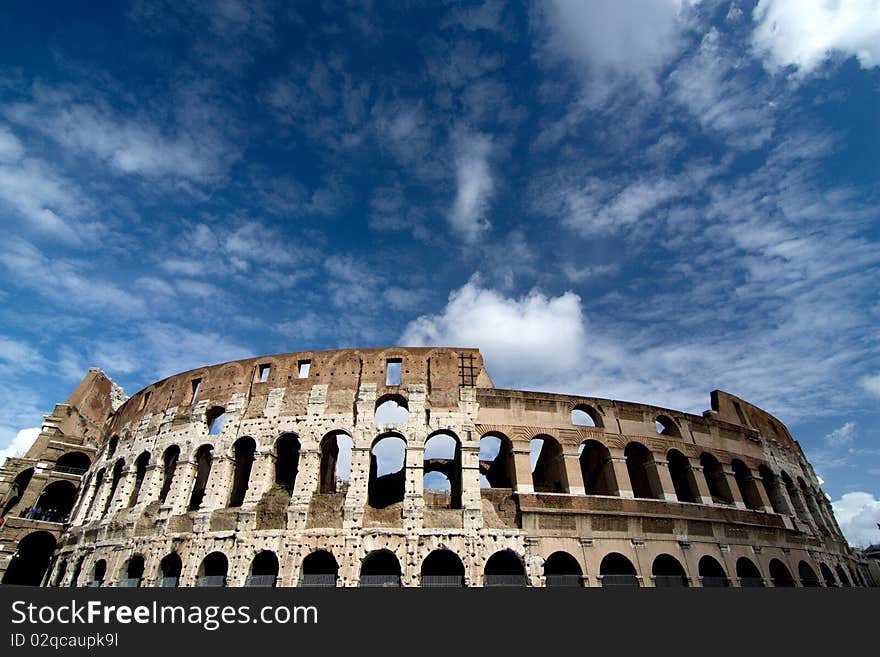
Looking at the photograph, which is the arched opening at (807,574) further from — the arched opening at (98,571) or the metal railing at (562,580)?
the arched opening at (98,571)

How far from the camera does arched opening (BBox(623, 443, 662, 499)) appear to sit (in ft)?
58.0

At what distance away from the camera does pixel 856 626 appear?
30.3 feet

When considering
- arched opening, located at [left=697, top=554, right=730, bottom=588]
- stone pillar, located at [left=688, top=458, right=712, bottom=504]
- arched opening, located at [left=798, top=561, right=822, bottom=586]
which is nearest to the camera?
arched opening, located at [left=697, top=554, right=730, bottom=588]

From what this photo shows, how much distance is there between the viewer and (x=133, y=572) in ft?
55.5

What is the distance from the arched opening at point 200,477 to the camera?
18.5m

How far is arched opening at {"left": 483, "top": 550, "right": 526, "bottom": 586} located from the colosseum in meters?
0.07

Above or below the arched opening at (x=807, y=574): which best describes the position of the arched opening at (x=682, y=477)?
above

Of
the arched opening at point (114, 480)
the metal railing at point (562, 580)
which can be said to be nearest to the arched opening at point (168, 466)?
the arched opening at point (114, 480)

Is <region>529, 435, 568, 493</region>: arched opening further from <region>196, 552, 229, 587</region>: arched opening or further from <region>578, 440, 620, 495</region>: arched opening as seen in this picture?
<region>196, 552, 229, 587</region>: arched opening

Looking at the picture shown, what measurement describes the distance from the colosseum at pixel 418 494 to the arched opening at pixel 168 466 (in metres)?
0.19

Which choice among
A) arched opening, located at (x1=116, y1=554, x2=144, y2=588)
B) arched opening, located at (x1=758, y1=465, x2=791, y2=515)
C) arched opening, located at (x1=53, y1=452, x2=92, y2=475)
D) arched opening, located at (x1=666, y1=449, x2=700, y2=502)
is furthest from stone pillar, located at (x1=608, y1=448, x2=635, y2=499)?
arched opening, located at (x1=53, y1=452, x2=92, y2=475)

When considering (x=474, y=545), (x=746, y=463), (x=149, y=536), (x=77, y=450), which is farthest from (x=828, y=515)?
(x=77, y=450)

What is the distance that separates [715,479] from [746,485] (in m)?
2.03

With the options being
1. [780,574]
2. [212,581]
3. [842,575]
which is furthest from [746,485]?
[212,581]
